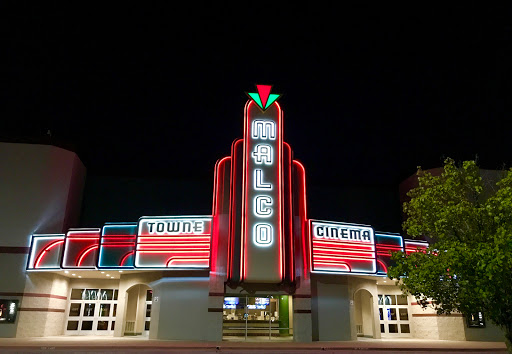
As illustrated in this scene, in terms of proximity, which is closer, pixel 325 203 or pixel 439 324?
pixel 439 324

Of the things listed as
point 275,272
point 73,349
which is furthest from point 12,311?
point 275,272

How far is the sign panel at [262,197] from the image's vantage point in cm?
1670

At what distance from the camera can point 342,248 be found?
60.6ft

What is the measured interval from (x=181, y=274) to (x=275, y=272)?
457cm

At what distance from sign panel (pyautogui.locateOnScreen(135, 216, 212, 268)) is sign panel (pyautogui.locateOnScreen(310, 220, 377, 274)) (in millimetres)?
4761

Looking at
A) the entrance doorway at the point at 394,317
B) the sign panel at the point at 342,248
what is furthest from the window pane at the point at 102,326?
the entrance doorway at the point at 394,317

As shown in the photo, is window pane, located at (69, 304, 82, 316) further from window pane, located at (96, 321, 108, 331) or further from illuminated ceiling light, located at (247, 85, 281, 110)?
illuminated ceiling light, located at (247, 85, 281, 110)

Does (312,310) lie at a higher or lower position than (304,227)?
lower

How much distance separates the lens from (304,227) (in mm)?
18516

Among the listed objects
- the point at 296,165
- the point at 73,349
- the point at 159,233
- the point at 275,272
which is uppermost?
the point at 296,165

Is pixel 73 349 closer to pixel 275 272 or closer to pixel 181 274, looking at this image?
pixel 181 274

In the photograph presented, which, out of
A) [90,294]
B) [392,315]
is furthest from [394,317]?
[90,294]

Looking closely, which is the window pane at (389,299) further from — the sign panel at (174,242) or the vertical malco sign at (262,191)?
the sign panel at (174,242)

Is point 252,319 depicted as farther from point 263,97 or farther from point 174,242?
point 263,97
